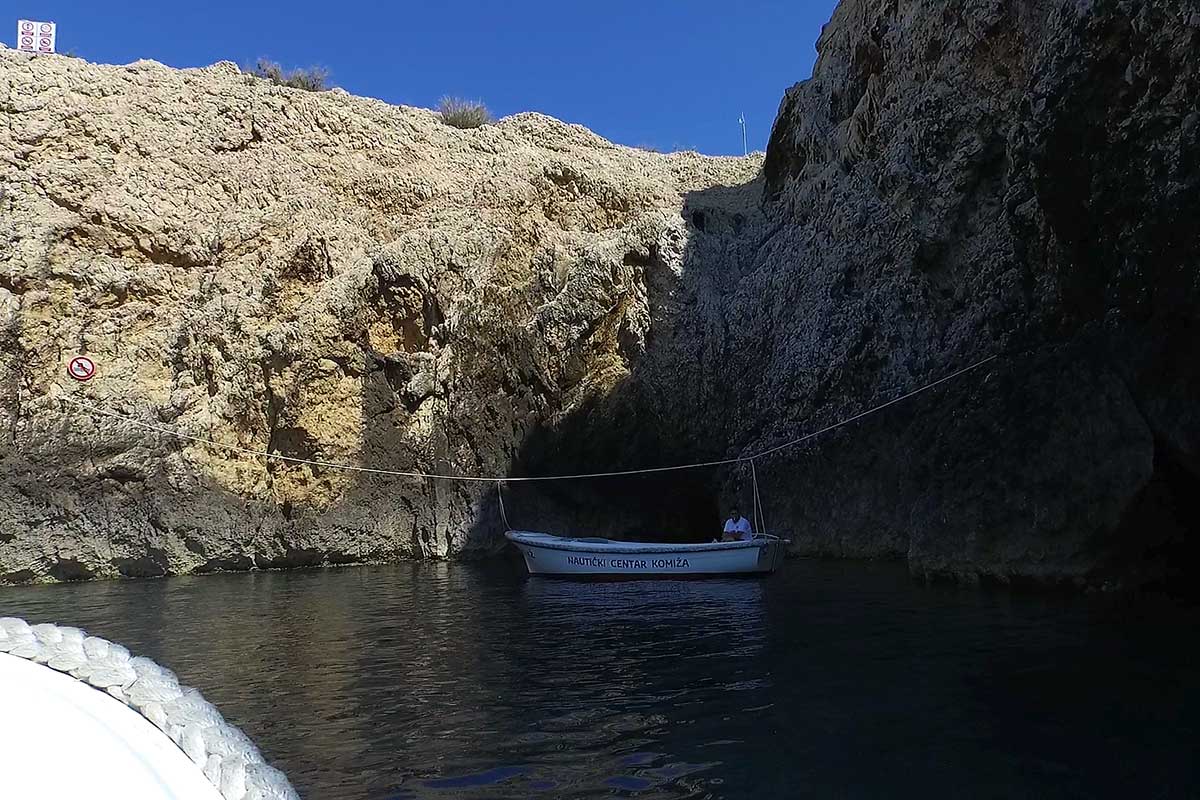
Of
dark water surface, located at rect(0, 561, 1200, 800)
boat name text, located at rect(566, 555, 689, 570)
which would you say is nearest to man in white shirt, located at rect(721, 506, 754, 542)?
boat name text, located at rect(566, 555, 689, 570)

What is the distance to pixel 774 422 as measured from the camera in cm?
2280

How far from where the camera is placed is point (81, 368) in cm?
2234

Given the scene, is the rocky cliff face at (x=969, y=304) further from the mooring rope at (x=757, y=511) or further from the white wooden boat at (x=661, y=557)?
the white wooden boat at (x=661, y=557)

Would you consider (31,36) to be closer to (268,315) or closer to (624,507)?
(268,315)

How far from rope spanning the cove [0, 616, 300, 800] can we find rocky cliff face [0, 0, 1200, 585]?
1356cm

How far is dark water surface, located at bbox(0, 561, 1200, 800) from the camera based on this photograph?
5.46m

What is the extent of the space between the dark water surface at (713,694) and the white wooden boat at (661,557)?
10.6 feet

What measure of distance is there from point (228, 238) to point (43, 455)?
845 centimetres

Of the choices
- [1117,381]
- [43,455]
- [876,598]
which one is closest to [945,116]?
[1117,381]

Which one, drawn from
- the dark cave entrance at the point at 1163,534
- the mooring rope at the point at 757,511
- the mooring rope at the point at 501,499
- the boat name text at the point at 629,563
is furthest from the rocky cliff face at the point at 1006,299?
the mooring rope at the point at 501,499

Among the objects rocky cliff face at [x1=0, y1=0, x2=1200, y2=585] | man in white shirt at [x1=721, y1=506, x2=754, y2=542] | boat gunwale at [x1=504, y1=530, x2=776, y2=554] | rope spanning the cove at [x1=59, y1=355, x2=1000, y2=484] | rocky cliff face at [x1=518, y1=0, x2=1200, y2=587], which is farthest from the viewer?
rope spanning the cove at [x1=59, y1=355, x2=1000, y2=484]

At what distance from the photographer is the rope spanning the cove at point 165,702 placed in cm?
162

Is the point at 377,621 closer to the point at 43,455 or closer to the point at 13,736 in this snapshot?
the point at 13,736

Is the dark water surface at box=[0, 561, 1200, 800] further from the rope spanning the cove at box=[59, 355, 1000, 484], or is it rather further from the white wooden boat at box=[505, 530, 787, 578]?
the rope spanning the cove at box=[59, 355, 1000, 484]
